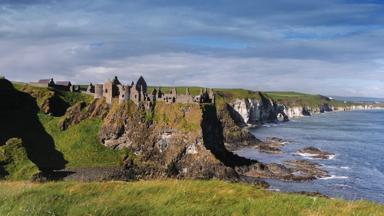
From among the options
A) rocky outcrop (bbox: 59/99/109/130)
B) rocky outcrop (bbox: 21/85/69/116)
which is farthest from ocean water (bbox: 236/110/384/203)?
rocky outcrop (bbox: 21/85/69/116)

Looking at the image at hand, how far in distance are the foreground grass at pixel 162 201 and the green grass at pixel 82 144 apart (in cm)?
6941

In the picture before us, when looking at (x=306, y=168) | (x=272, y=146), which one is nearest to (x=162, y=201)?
(x=306, y=168)

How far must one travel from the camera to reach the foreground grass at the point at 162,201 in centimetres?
1359

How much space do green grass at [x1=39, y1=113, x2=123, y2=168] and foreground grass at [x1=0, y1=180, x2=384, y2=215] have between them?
6941cm

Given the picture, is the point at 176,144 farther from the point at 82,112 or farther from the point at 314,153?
the point at 314,153

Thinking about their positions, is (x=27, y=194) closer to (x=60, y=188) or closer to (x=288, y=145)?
(x=60, y=188)

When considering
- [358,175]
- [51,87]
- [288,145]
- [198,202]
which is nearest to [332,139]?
[288,145]

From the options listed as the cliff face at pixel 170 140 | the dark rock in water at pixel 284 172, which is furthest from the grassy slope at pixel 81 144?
the dark rock in water at pixel 284 172

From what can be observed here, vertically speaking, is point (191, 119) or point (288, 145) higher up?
point (191, 119)

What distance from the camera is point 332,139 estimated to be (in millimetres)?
152250

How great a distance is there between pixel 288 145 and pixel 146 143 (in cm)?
5994

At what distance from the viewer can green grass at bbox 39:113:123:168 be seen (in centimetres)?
8656

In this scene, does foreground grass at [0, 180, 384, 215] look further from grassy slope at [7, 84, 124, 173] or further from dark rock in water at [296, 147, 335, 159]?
dark rock in water at [296, 147, 335, 159]

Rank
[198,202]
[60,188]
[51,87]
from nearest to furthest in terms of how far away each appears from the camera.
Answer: [198,202] < [60,188] < [51,87]
